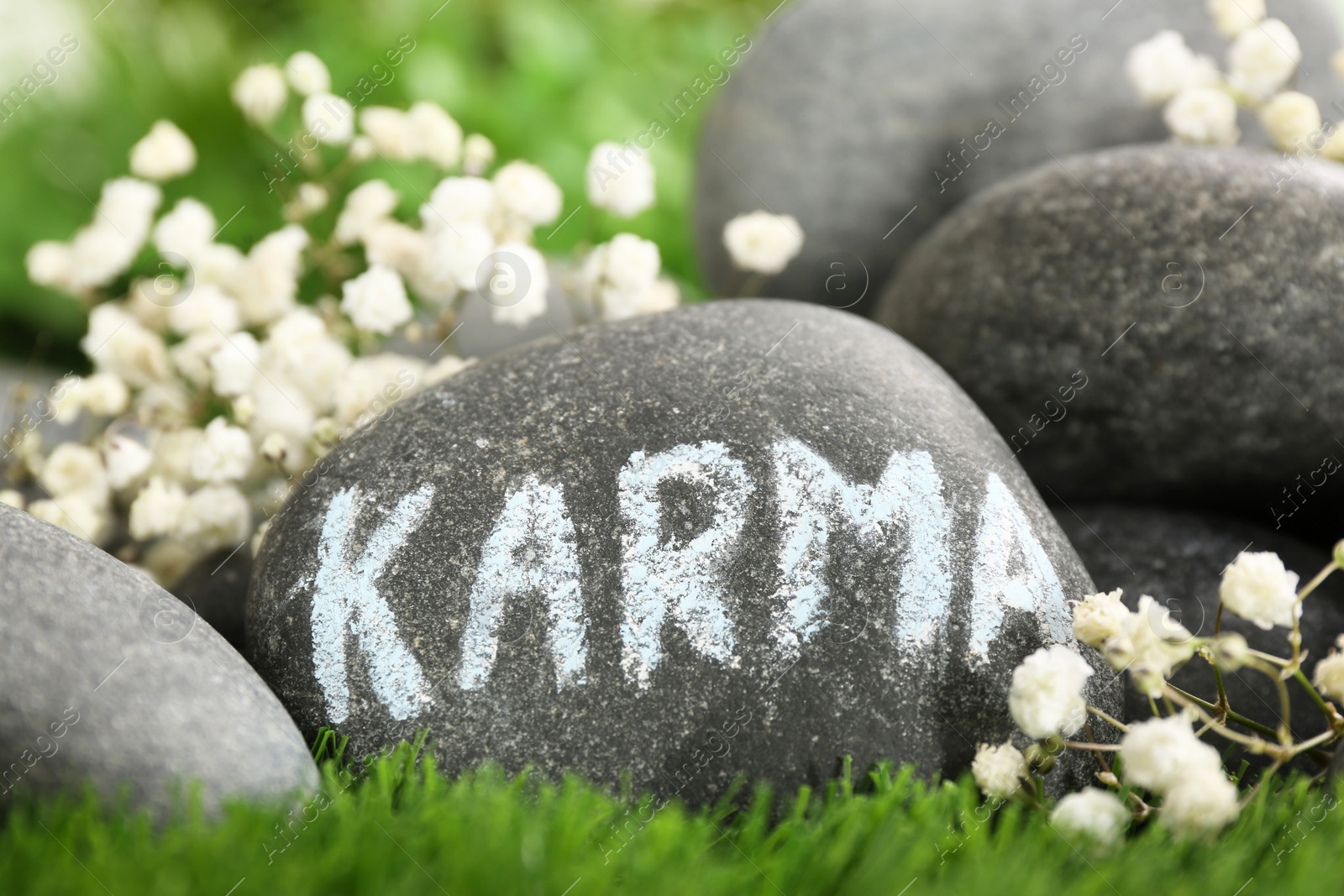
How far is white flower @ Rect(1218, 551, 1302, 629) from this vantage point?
80 centimetres

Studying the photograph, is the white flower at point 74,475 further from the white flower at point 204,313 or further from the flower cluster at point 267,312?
the white flower at point 204,313

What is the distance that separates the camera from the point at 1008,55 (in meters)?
1.56

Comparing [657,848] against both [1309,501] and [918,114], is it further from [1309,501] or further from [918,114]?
[918,114]

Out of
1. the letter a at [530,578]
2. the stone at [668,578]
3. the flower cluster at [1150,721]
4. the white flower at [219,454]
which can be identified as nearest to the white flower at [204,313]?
the white flower at [219,454]

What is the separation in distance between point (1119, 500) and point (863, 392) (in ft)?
1.56

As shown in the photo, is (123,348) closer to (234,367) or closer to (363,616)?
(234,367)

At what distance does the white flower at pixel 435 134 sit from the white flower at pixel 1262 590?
41.2 inches

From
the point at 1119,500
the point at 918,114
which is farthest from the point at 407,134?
the point at 1119,500

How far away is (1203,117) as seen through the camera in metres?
1.34

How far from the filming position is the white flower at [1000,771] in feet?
2.68

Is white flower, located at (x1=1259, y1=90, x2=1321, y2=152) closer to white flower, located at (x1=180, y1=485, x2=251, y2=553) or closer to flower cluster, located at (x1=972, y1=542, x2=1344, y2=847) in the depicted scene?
flower cluster, located at (x1=972, y1=542, x2=1344, y2=847)

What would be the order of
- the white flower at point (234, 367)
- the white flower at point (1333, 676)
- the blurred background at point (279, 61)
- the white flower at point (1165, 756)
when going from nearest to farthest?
the white flower at point (1165, 756)
the white flower at point (1333, 676)
the white flower at point (234, 367)
the blurred background at point (279, 61)

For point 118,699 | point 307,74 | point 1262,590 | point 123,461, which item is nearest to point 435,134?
point 307,74

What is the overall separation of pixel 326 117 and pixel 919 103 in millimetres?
840
